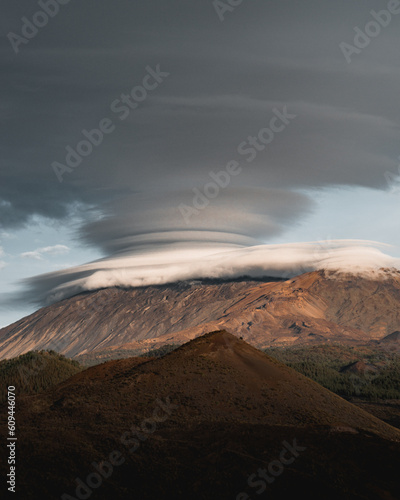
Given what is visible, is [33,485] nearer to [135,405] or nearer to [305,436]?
[305,436]

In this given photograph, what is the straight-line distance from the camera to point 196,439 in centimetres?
4681

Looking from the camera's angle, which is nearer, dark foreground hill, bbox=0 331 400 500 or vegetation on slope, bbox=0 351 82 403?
dark foreground hill, bbox=0 331 400 500

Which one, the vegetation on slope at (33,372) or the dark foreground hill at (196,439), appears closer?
the dark foreground hill at (196,439)

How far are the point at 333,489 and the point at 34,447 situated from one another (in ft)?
68.3

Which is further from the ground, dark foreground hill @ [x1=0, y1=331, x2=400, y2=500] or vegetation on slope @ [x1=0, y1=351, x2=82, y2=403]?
vegetation on slope @ [x1=0, y1=351, x2=82, y2=403]

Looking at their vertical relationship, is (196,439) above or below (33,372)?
below

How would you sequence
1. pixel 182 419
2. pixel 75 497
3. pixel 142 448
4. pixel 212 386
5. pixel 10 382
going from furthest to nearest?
pixel 10 382
pixel 212 386
pixel 182 419
pixel 142 448
pixel 75 497

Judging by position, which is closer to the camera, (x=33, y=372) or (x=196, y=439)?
(x=196, y=439)

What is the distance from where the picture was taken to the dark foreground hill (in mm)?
35156

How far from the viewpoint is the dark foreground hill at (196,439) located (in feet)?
115

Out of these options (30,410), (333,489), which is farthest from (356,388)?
(333,489)

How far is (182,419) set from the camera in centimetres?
5528

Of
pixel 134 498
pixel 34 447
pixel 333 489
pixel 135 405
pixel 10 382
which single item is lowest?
pixel 333 489

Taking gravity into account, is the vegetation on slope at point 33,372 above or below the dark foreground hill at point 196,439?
above
